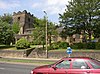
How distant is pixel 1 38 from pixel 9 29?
178 inches

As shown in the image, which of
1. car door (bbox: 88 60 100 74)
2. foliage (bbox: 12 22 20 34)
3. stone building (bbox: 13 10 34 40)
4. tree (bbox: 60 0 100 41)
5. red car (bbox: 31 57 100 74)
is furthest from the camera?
stone building (bbox: 13 10 34 40)

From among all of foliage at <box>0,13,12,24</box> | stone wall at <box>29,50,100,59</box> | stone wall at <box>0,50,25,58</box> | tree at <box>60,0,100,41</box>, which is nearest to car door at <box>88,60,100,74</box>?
stone wall at <box>29,50,100,59</box>

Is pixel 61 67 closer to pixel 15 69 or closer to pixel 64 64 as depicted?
pixel 64 64

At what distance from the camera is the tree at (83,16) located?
152 feet

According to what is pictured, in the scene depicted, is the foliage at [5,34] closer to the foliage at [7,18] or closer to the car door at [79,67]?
the foliage at [7,18]

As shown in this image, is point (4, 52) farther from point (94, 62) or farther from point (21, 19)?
point (94, 62)

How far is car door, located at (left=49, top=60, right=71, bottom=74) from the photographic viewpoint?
10.8 metres

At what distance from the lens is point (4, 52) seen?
53969 mm

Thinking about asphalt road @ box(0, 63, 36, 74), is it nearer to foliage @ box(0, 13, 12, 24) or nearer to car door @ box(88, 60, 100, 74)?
car door @ box(88, 60, 100, 74)

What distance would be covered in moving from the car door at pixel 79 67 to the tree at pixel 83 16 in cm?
3604

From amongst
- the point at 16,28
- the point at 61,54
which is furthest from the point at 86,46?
the point at 16,28

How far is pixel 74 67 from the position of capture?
10.7m

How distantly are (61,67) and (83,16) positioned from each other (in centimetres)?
3709

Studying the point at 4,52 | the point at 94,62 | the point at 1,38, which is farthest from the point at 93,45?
the point at 94,62
